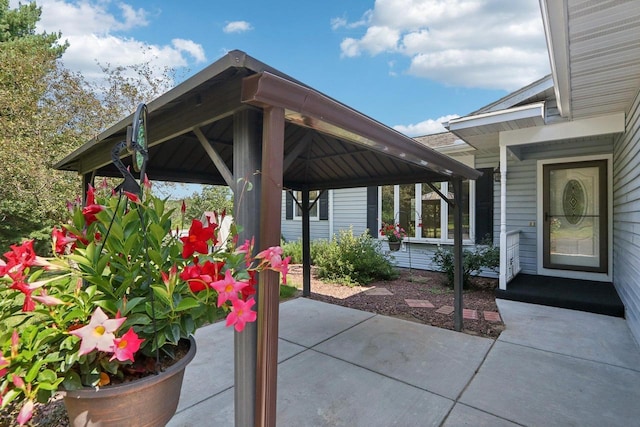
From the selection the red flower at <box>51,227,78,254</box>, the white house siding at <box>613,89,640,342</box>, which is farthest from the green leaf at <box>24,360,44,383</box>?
the white house siding at <box>613,89,640,342</box>

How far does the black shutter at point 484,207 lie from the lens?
649 centimetres

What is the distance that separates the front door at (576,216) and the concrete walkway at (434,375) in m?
1.71

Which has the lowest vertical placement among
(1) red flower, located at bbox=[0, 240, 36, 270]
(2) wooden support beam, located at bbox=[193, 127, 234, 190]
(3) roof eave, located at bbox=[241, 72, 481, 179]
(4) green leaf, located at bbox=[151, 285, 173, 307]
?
(4) green leaf, located at bbox=[151, 285, 173, 307]

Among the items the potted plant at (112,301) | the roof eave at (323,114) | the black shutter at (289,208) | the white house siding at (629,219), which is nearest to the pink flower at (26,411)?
the potted plant at (112,301)

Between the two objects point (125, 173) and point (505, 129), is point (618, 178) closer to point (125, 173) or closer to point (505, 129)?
point (505, 129)

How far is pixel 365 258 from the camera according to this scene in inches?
267

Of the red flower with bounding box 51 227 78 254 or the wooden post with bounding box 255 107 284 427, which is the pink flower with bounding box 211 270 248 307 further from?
the red flower with bounding box 51 227 78 254

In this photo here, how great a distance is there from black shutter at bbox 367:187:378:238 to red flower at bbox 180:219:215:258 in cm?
717

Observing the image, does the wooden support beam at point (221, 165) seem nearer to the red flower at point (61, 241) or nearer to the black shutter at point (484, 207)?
the red flower at point (61, 241)

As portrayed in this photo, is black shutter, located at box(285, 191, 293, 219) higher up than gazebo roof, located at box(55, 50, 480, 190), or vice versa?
gazebo roof, located at box(55, 50, 480, 190)

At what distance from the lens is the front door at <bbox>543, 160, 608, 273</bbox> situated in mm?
5320

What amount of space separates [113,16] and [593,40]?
40.4ft

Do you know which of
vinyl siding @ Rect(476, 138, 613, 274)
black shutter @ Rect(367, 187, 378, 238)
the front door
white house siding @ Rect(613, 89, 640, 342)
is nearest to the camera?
white house siding @ Rect(613, 89, 640, 342)

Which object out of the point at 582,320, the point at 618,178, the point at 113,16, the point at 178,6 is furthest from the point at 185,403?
the point at 113,16
